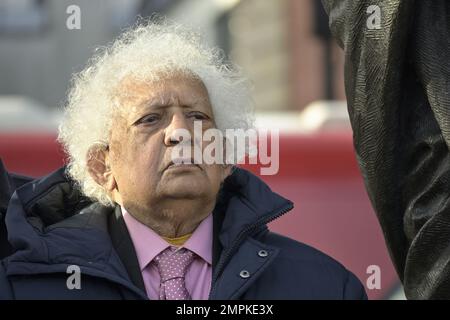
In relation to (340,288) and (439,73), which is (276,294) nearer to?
(340,288)

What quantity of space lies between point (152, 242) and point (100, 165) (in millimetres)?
277

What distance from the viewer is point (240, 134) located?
3760 mm

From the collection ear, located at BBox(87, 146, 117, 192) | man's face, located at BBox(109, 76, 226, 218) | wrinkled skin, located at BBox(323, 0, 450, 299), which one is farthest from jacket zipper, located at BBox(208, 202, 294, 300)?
ear, located at BBox(87, 146, 117, 192)

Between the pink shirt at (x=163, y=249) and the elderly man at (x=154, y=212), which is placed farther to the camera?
the pink shirt at (x=163, y=249)

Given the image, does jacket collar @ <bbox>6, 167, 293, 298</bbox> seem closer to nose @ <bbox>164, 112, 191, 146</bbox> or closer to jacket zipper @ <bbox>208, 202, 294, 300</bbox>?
jacket zipper @ <bbox>208, 202, 294, 300</bbox>

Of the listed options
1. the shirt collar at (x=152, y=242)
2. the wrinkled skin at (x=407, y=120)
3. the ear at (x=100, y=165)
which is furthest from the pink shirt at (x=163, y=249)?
the wrinkled skin at (x=407, y=120)

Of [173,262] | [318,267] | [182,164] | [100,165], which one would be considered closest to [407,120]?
[318,267]

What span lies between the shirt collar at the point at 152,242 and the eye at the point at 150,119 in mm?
208

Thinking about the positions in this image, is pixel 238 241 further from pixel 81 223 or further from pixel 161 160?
pixel 81 223

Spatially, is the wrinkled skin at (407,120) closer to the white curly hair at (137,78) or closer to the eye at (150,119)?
the white curly hair at (137,78)

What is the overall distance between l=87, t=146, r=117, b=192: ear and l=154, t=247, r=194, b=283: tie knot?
0.23 m

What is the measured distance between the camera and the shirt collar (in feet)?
11.6

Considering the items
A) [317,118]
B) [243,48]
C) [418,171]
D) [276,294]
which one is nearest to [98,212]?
[276,294]

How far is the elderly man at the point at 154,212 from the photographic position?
3408 millimetres
